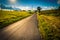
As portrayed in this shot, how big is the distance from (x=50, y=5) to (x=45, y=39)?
8.16 meters

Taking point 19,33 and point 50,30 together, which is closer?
point 19,33

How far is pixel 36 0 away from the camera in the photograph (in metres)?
14.8

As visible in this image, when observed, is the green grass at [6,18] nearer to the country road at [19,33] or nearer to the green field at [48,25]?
the green field at [48,25]

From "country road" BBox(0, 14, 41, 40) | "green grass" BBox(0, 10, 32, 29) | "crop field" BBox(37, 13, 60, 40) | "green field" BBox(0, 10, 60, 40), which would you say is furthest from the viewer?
"green grass" BBox(0, 10, 32, 29)

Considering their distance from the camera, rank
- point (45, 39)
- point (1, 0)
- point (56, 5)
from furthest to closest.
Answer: point (1, 0) → point (56, 5) → point (45, 39)

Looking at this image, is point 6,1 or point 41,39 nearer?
point 41,39

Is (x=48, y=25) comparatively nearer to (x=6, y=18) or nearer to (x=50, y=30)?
(x=50, y=30)

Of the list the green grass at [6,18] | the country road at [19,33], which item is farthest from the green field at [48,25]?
the country road at [19,33]

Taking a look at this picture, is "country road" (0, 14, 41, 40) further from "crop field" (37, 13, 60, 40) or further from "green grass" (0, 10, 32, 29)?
"green grass" (0, 10, 32, 29)

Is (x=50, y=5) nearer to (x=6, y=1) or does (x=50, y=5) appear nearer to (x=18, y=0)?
(x=18, y=0)

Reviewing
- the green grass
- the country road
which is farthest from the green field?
the country road

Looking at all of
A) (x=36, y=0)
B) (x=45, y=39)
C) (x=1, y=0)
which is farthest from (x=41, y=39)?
(x=1, y=0)

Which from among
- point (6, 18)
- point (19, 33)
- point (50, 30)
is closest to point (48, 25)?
point (50, 30)

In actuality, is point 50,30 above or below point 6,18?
below
